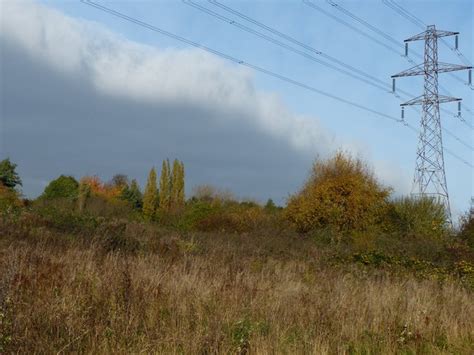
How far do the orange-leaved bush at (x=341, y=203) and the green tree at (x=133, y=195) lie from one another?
126ft

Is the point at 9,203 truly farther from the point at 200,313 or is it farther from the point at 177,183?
the point at 177,183

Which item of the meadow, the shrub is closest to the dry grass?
the meadow

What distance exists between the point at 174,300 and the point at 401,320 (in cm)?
359

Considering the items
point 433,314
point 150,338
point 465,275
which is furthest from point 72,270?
point 465,275

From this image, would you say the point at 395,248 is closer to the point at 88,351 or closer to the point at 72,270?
the point at 72,270

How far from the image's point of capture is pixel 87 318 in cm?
622

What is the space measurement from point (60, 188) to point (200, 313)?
5614 centimetres

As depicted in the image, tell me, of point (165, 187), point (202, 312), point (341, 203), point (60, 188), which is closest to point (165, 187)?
point (165, 187)

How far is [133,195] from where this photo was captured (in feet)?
243

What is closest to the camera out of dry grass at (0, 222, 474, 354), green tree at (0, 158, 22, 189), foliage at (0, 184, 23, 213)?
dry grass at (0, 222, 474, 354)

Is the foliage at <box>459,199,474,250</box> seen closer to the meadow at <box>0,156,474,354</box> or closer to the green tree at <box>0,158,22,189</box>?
the meadow at <box>0,156,474,354</box>

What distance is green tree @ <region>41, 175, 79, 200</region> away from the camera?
58.7 meters

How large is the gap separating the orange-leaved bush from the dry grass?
25.0m

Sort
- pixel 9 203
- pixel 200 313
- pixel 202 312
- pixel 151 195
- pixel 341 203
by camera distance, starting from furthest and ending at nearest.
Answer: pixel 151 195, pixel 341 203, pixel 9 203, pixel 202 312, pixel 200 313
